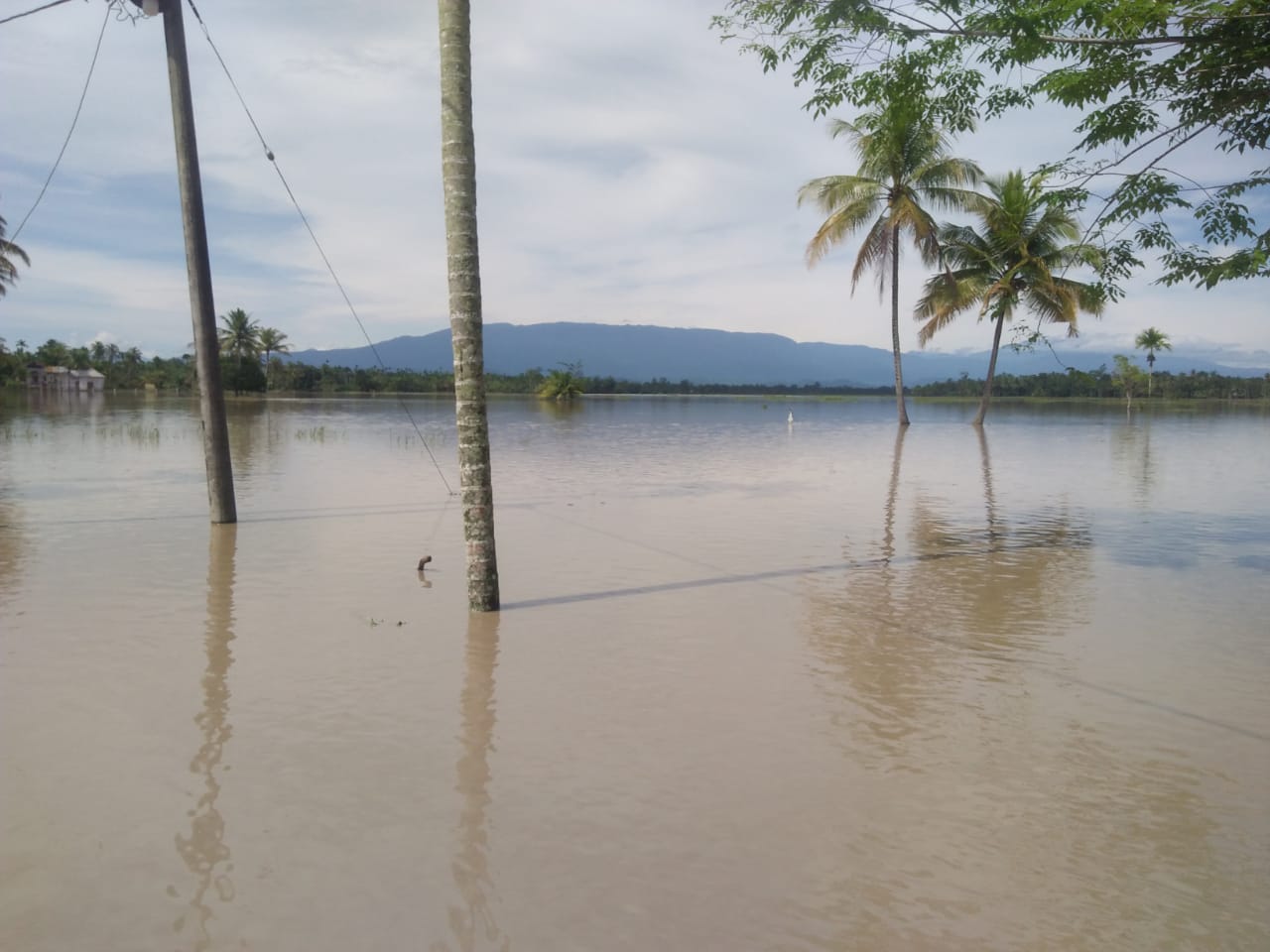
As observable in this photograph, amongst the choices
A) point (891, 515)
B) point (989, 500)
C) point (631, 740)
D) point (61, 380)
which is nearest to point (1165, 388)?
point (989, 500)

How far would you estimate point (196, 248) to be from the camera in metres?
11.6

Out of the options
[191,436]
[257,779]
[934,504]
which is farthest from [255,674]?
[191,436]

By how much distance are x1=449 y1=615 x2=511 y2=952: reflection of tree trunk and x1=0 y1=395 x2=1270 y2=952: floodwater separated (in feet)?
0.08

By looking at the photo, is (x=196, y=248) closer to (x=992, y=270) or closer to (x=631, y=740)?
(x=631, y=740)

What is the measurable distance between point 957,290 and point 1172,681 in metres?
32.0

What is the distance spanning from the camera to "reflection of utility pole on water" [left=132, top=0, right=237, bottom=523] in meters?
11.2

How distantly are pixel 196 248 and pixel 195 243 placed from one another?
66 mm

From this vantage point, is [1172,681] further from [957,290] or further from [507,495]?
[957,290]

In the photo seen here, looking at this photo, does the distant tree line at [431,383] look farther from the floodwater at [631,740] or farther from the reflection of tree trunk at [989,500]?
the floodwater at [631,740]

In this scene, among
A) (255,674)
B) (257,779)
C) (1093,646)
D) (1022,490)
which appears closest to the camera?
(257,779)

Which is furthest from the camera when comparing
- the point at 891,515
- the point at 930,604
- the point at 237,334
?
the point at 237,334

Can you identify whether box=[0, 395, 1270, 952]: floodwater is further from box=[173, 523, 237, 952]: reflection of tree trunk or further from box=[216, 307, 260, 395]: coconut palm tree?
box=[216, 307, 260, 395]: coconut palm tree

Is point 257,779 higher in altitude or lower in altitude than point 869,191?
lower

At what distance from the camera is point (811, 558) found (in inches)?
426
